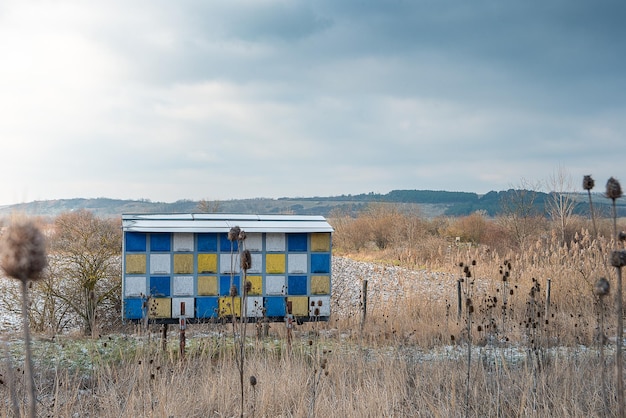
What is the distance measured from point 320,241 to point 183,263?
71.0 inches

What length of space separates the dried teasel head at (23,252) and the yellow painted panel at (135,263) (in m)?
6.13

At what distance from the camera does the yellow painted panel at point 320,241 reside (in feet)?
25.8

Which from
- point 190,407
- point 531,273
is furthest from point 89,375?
point 531,273

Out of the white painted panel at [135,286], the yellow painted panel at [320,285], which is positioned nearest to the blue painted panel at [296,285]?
the yellow painted panel at [320,285]

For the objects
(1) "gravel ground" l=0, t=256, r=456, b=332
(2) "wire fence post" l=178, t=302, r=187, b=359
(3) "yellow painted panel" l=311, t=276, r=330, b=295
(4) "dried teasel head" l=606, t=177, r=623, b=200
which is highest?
(4) "dried teasel head" l=606, t=177, r=623, b=200

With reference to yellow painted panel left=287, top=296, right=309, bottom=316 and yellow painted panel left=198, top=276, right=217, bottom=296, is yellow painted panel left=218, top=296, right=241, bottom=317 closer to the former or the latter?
yellow painted panel left=198, top=276, right=217, bottom=296

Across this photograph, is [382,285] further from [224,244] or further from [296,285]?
[224,244]

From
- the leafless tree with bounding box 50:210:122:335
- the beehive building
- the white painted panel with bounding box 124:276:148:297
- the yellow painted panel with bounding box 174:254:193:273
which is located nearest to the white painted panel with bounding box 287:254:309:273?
the beehive building

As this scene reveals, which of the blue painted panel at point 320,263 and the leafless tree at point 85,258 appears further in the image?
the leafless tree at point 85,258

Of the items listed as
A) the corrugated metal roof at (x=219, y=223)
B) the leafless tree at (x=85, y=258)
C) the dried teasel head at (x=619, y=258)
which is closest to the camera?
the dried teasel head at (x=619, y=258)

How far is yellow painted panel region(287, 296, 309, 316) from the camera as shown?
7.76 meters

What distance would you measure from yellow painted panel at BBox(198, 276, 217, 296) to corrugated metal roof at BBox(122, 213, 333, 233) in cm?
62

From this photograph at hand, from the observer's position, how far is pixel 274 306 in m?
7.66

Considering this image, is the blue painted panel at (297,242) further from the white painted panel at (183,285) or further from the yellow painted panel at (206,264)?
the white painted panel at (183,285)
